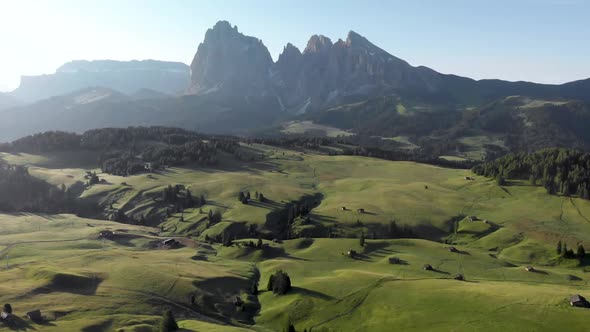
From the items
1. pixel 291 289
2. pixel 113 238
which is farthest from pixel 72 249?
pixel 291 289

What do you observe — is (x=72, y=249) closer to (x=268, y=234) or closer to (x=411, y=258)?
(x=268, y=234)

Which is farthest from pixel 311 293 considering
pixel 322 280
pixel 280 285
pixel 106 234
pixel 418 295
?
pixel 106 234

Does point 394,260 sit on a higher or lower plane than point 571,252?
lower

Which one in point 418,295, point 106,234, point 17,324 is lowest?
point 106,234

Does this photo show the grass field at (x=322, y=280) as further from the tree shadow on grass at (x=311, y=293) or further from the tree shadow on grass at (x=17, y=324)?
the tree shadow on grass at (x=17, y=324)

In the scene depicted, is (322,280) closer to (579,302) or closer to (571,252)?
(579,302)

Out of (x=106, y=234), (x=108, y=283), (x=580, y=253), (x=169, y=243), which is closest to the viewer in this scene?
(x=108, y=283)

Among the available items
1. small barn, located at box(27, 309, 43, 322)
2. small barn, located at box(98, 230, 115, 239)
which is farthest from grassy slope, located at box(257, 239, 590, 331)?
small barn, located at box(98, 230, 115, 239)

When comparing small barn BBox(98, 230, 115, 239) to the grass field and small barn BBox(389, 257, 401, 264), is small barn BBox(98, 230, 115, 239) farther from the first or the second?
small barn BBox(389, 257, 401, 264)

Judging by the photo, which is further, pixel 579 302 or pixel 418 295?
pixel 418 295
